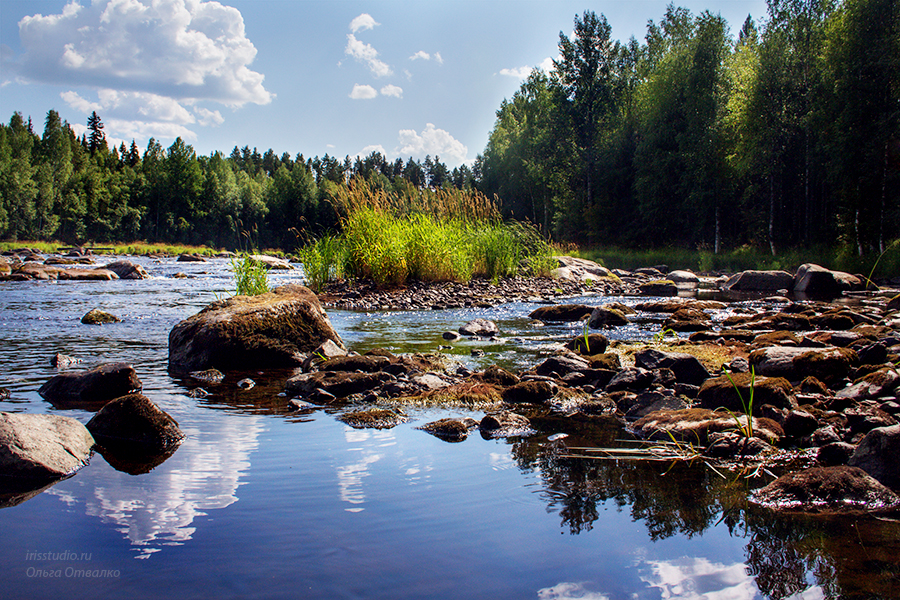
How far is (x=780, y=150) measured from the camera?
28609mm

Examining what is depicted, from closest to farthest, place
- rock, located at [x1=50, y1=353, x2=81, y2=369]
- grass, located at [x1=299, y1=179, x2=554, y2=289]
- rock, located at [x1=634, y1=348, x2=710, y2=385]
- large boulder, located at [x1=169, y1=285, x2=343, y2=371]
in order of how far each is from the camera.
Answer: rock, located at [x1=634, y1=348, x2=710, y2=385] → rock, located at [x1=50, y1=353, x2=81, y2=369] → large boulder, located at [x1=169, y1=285, x2=343, y2=371] → grass, located at [x1=299, y1=179, x2=554, y2=289]

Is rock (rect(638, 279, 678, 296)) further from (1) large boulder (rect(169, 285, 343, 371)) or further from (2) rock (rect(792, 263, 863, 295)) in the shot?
(1) large boulder (rect(169, 285, 343, 371))

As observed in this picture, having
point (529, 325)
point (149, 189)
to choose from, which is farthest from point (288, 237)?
point (529, 325)

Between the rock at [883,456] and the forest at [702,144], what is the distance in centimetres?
1068

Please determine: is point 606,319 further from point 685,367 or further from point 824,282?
point 824,282

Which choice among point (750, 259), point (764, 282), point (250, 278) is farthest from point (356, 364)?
point (750, 259)

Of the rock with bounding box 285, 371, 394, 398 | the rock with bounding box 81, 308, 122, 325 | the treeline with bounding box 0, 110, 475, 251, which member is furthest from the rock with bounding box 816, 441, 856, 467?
the treeline with bounding box 0, 110, 475, 251

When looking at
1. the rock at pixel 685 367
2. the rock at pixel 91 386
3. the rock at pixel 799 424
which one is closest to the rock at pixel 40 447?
the rock at pixel 91 386

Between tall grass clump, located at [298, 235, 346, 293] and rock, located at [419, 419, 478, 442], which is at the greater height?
tall grass clump, located at [298, 235, 346, 293]

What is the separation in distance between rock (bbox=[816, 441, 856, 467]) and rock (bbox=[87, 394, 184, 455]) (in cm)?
423

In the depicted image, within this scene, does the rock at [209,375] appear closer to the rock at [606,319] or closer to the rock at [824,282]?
the rock at [606,319]

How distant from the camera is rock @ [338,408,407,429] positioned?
4.44 meters

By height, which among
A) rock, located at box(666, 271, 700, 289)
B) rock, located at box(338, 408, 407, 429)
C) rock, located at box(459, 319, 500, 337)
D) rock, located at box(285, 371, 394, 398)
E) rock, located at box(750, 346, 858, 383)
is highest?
rock, located at box(666, 271, 700, 289)

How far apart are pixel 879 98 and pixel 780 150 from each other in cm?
554
